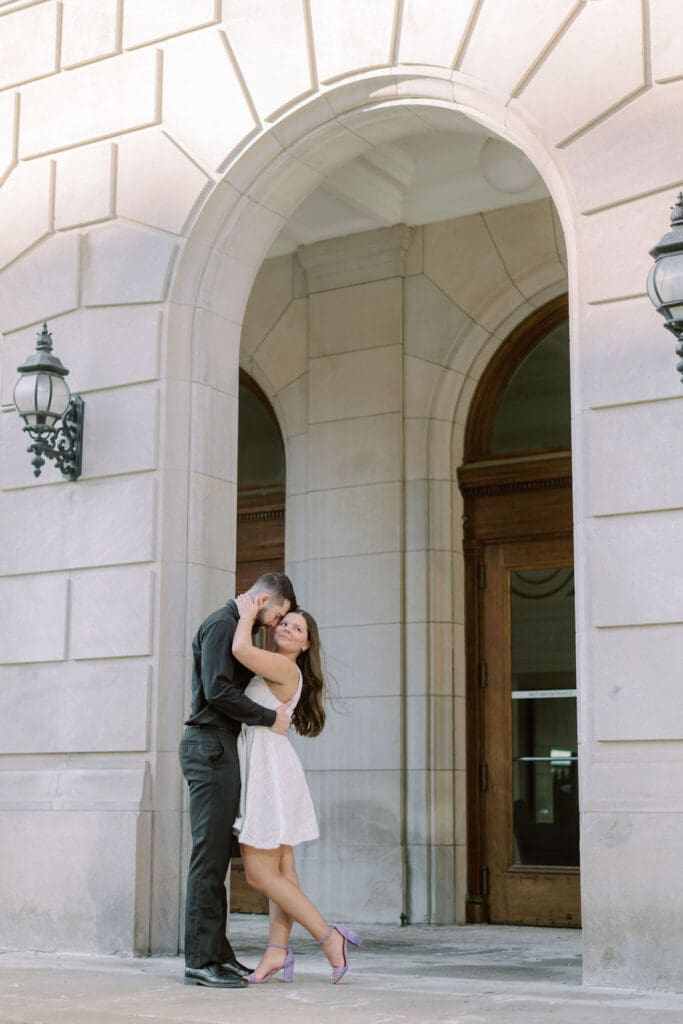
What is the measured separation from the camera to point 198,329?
368 inches

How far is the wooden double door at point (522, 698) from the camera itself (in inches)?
423

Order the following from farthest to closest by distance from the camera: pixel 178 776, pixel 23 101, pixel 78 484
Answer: pixel 23 101 < pixel 78 484 < pixel 178 776

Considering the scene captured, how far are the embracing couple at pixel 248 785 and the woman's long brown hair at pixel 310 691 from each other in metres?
0.08

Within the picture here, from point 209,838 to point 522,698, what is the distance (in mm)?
4372

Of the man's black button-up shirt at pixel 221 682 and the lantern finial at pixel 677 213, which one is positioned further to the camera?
the man's black button-up shirt at pixel 221 682

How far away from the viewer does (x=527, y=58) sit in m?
8.16

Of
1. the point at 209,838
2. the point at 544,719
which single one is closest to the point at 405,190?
the point at 544,719

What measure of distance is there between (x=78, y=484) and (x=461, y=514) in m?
3.49

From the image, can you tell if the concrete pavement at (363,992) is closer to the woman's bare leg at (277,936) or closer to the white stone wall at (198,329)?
the woman's bare leg at (277,936)

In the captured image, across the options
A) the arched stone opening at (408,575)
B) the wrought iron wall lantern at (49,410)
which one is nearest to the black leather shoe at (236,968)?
the wrought iron wall lantern at (49,410)

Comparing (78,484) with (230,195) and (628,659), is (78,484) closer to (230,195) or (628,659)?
(230,195)

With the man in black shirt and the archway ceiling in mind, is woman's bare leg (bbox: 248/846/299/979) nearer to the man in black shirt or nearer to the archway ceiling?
the man in black shirt

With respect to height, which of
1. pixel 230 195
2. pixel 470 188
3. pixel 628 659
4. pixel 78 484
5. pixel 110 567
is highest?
pixel 470 188

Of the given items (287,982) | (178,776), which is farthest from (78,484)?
(287,982)
